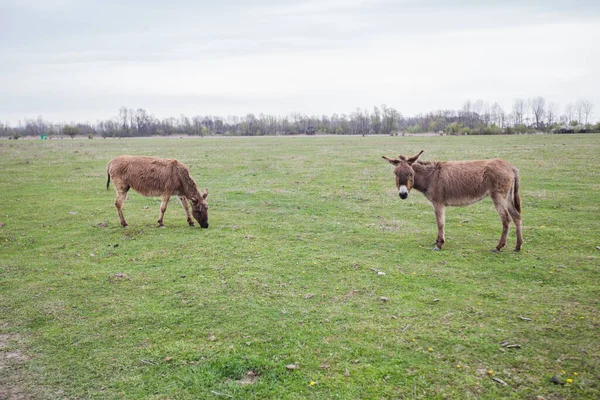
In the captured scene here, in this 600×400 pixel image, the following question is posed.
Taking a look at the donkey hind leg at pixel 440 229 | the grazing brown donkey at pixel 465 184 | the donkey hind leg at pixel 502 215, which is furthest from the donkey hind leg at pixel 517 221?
the donkey hind leg at pixel 440 229

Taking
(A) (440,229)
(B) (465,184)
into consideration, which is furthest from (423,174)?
(A) (440,229)

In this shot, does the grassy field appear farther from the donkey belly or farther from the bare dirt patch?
the donkey belly

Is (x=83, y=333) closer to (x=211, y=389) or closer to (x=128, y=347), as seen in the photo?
(x=128, y=347)

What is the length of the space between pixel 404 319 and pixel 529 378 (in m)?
2.16

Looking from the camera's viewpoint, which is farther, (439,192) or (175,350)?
(439,192)

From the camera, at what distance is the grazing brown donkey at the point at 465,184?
10859mm

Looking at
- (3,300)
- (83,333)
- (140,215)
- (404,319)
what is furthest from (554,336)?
(140,215)

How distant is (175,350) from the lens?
6363mm

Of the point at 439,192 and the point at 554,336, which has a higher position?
the point at 439,192

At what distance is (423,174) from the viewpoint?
464 inches

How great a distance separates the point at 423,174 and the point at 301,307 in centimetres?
618

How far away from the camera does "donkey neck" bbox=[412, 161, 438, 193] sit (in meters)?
11.7

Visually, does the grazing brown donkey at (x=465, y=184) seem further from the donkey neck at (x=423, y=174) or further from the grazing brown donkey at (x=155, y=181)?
the grazing brown donkey at (x=155, y=181)

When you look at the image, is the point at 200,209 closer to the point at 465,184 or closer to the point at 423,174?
the point at 423,174
